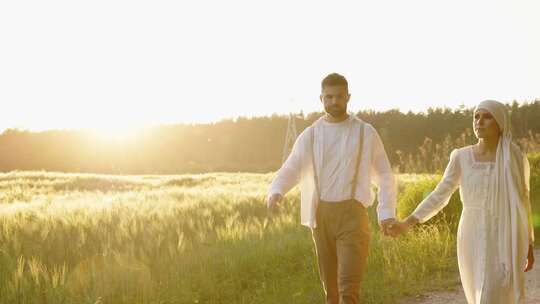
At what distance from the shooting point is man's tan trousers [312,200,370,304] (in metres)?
5.40

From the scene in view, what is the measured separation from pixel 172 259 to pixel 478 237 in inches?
155

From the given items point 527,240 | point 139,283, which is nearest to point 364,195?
point 527,240

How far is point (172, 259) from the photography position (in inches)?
314

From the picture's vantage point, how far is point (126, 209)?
10.5 m

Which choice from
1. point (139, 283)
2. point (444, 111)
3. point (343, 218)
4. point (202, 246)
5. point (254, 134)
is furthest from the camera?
point (254, 134)

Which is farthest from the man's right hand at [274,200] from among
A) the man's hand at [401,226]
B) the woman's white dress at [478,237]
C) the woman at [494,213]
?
the woman at [494,213]

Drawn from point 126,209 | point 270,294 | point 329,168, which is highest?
point 329,168

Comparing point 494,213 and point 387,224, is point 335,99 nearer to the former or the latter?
point 387,224

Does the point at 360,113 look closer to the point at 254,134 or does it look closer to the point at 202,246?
the point at 254,134

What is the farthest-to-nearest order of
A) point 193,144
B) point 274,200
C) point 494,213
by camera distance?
point 193,144 < point 274,200 < point 494,213

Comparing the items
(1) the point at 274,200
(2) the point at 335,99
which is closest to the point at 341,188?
(1) the point at 274,200

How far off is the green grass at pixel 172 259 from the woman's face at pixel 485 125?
133 inches

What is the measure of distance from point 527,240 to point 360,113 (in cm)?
5111

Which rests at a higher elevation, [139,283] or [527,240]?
[527,240]
